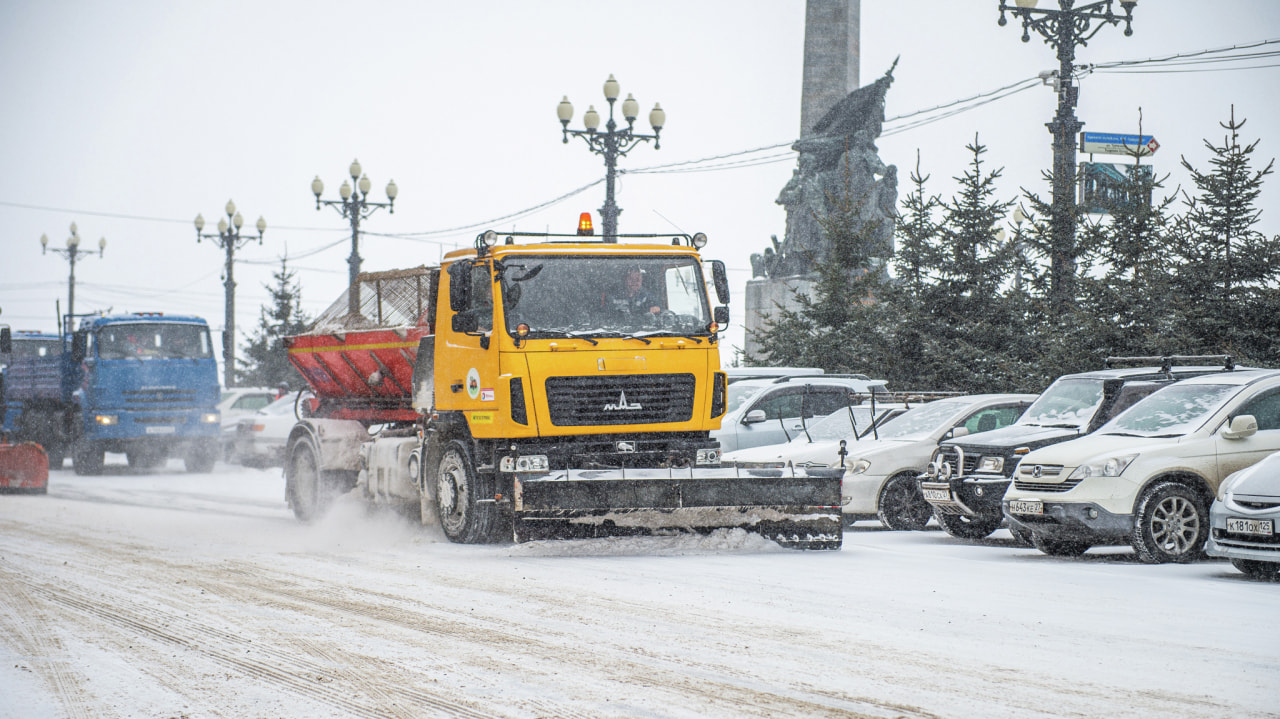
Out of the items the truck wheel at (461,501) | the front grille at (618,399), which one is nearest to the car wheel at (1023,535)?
the front grille at (618,399)

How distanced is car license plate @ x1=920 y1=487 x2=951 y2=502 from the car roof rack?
2412mm

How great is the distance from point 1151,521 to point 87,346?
75.0 feet

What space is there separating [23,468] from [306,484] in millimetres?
7280

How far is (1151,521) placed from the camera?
463 inches

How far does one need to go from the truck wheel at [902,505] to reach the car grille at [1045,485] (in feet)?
9.85

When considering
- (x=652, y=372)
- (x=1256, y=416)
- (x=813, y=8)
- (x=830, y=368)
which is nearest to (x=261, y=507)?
(x=652, y=372)

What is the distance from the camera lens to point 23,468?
22.1 metres

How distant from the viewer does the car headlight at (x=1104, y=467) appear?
38.9ft

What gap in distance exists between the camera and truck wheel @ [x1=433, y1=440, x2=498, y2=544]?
42.6 ft

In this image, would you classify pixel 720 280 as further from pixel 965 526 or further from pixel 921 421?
pixel 921 421

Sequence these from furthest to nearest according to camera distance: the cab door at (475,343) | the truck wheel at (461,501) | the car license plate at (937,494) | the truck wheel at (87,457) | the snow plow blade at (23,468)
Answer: the truck wheel at (87,457)
the snow plow blade at (23,468)
the car license plate at (937,494)
the truck wheel at (461,501)
the cab door at (475,343)

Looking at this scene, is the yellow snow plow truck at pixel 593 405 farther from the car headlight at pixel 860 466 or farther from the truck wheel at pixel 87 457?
the truck wheel at pixel 87 457

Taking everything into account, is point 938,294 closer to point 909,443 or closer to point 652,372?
point 909,443

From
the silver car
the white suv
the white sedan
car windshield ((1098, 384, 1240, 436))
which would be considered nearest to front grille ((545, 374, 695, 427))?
the white sedan
